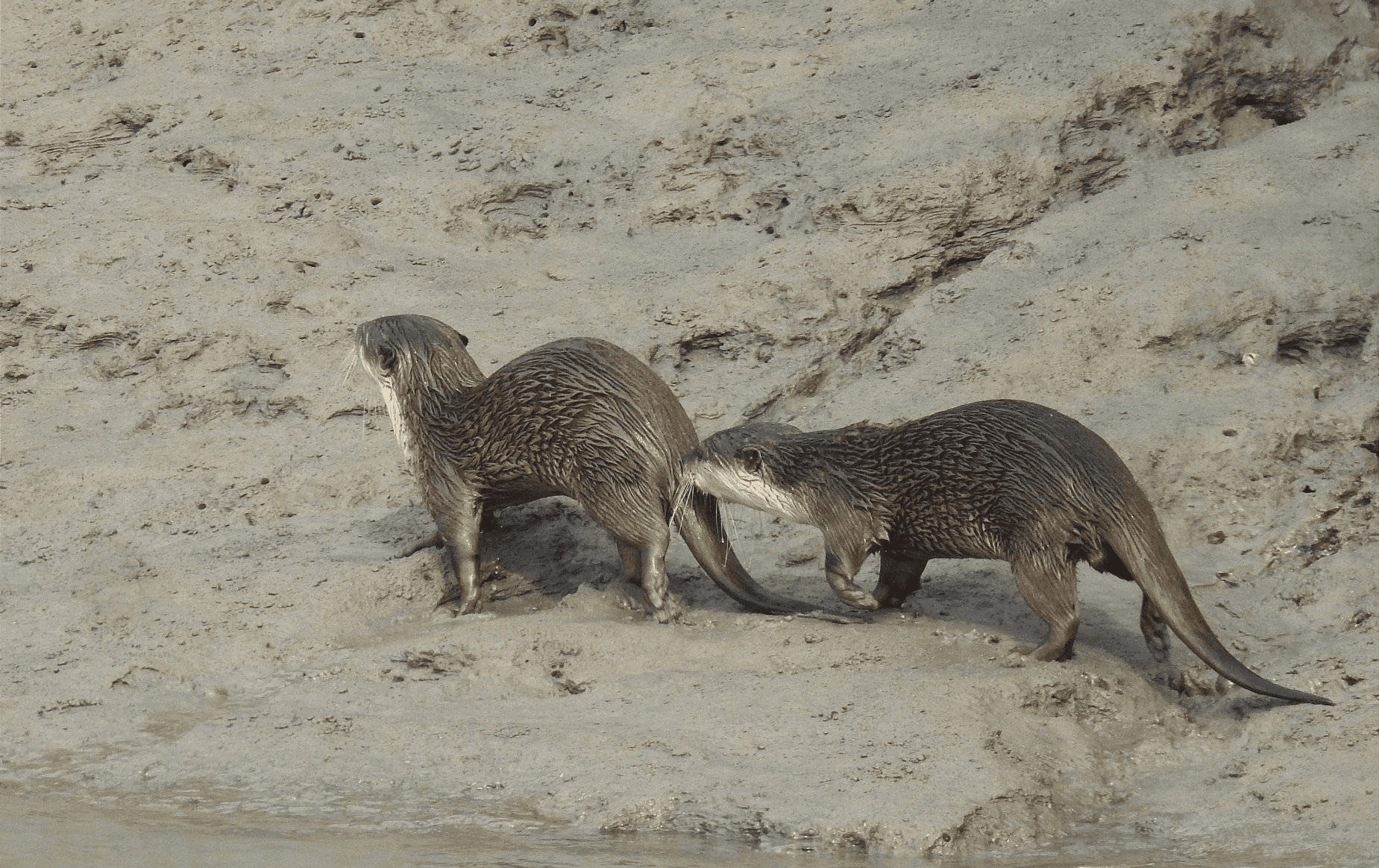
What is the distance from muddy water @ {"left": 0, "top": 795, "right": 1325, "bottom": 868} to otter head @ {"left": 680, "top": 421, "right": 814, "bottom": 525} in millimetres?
1318

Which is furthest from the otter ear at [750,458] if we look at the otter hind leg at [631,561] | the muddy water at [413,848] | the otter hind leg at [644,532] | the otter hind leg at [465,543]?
the muddy water at [413,848]

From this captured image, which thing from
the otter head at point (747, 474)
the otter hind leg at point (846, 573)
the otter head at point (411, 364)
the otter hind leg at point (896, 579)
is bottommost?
the otter hind leg at point (896, 579)

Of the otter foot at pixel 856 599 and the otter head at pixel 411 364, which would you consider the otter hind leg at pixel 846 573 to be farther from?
the otter head at pixel 411 364

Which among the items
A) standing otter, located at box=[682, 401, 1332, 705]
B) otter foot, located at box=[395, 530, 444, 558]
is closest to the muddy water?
standing otter, located at box=[682, 401, 1332, 705]

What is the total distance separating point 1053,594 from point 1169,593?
0.94 ft

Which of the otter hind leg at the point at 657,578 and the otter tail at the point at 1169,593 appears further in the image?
the otter hind leg at the point at 657,578

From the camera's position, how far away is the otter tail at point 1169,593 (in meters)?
3.72

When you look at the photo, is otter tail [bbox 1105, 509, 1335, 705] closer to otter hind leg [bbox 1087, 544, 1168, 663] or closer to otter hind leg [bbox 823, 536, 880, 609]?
otter hind leg [bbox 1087, 544, 1168, 663]

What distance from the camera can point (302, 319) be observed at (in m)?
6.00

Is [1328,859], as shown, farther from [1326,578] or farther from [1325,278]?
[1325,278]

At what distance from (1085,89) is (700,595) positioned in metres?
3.03

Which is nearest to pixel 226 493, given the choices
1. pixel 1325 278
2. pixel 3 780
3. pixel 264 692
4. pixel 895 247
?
pixel 264 692

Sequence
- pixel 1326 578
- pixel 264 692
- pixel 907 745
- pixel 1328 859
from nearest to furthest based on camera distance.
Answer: pixel 1328 859 → pixel 907 745 → pixel 264 692 → pixel 1326 578

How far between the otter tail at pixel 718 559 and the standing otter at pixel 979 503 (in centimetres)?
8
